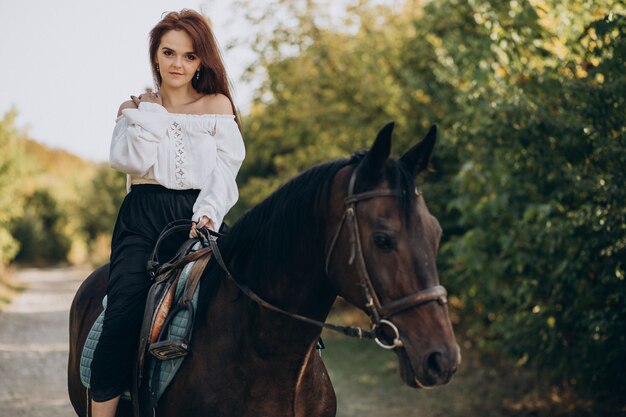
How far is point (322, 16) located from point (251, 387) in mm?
10868

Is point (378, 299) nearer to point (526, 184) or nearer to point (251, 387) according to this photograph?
point (251, 387)

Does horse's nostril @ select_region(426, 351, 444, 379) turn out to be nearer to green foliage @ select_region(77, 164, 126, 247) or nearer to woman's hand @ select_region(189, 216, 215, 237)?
woman's hand @ select_region(189, 216, 215, 237)

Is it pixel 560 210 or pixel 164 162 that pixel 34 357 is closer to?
pixel 560 210

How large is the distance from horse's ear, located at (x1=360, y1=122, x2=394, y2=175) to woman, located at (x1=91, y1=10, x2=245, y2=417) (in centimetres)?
114

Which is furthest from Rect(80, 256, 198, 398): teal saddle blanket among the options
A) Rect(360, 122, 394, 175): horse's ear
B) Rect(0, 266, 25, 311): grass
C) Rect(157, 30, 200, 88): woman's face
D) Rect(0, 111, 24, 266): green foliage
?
Rect(0, 111, 24, 266): green foliage

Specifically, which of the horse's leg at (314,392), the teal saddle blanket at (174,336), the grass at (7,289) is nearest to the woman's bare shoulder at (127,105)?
the teal saddle blanket at (174,336)

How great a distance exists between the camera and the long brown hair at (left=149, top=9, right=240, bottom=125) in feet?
11.4

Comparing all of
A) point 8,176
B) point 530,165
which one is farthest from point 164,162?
point 8,176

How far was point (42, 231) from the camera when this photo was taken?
136ft

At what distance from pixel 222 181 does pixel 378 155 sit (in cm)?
124

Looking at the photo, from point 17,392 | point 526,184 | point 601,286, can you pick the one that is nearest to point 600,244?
point 601,286

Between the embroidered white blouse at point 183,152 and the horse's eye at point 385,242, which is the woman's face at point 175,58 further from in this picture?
the horse's eye at point 385,242

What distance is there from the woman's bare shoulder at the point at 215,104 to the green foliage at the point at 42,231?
36.7m

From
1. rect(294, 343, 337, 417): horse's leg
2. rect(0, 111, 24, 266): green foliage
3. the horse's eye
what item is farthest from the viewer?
rect(0, 111, 24, 266): green foliage
